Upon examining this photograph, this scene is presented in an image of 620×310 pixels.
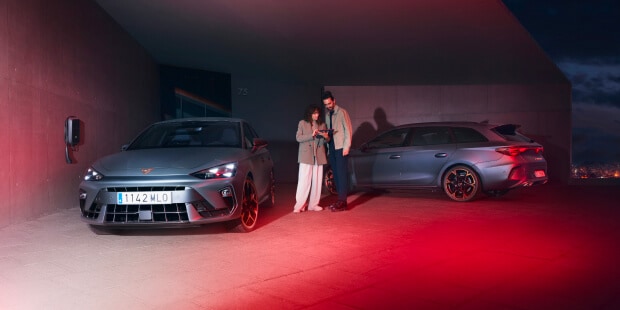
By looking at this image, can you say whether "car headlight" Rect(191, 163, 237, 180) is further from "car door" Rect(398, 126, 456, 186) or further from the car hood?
"car door" Rect(398, 126, 456, 186)

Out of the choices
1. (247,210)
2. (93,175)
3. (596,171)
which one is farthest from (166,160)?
(596,171)

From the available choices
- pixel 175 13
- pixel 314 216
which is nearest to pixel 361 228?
pixel 314 216

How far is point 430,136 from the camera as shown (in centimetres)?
1149

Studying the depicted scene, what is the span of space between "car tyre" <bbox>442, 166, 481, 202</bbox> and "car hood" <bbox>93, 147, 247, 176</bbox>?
4.92 metres

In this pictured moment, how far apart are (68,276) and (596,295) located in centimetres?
419

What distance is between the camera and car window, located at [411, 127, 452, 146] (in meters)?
11.3

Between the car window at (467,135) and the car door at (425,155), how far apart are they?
4.9 inches

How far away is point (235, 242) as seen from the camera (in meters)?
6.66

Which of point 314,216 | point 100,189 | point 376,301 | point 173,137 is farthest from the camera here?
point 314,216

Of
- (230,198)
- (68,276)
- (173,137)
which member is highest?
(173,137)

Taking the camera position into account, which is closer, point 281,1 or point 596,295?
point 596,295

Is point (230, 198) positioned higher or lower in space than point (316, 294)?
higher

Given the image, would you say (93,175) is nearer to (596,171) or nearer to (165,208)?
(165,208)

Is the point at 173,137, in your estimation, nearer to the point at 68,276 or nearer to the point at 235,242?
the point at 235,242
